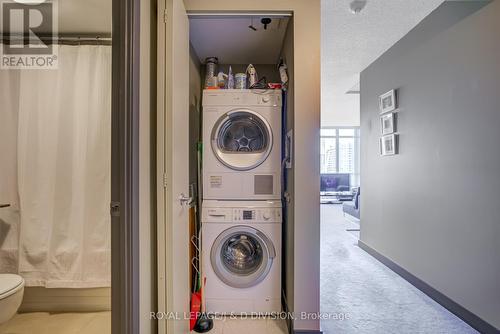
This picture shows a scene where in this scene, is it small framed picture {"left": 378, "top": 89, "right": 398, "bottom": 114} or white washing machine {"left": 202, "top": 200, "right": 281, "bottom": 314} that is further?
small framed picture {"left": 378, "top": 89, "right": 398, "bottom": 114}

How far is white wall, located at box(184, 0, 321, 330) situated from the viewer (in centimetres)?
169

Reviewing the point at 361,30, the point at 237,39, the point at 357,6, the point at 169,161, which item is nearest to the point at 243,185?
the point at 169,161

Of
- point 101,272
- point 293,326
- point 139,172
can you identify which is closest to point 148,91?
point 139,172

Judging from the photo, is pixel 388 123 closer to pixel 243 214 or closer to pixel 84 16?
pixel 243 214

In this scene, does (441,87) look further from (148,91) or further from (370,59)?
(148,91)

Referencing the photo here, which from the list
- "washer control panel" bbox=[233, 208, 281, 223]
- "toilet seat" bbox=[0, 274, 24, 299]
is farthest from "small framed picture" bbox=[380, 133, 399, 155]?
"toilet seat" bbox=[0, 274, 24, 299]

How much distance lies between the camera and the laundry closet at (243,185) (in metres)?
1.98

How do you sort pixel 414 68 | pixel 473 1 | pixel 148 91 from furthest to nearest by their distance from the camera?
pixel 414 68 → pixel 473 1 → pixel 148 91

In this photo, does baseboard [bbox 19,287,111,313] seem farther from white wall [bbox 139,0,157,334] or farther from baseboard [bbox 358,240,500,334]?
baseboard [bbox 358,240,500,334]

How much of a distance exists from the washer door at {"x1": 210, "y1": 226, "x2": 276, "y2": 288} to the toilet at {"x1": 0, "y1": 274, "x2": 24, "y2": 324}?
4.04 feet

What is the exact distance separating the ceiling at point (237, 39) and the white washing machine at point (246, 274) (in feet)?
4.84

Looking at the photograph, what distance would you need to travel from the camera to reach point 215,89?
6.82ft

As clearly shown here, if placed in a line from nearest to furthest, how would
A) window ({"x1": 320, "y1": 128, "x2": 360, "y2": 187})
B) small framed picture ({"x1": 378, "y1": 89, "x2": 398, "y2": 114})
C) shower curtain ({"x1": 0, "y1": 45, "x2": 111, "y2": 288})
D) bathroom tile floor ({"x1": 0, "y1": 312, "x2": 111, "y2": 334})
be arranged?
bathroom tile floor ({"x1": 0, "y1": 312, "x2": 111, "y2": 334}) → shower curtain ({"x1": 0, "y1": 45, "x2": 111, "y2": 288}) → small framed picture ({"x1": 378, "y1": 89, "x2": 398, "y2": 114}) → window ({"x1": 320, "y1": 128, "x2": 360, "y2": 187})

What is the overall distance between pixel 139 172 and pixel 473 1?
2.62m
